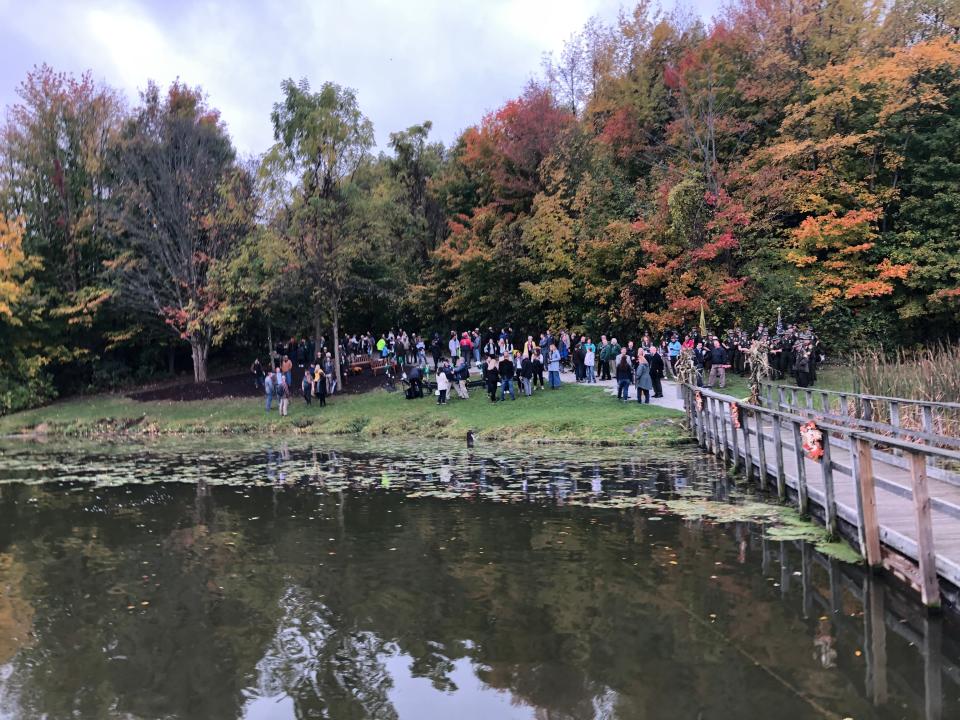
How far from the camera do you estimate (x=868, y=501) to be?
26.2 feet

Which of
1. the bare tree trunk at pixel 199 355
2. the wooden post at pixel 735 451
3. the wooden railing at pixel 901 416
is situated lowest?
the wooden post at pixel 735 451

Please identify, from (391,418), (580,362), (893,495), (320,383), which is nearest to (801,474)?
(893,495)

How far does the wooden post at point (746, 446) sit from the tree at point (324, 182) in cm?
1995

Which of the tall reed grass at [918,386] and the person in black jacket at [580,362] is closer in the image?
the tall reed grass at [918,386]

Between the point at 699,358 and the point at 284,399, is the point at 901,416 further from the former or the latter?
the point at 284,399

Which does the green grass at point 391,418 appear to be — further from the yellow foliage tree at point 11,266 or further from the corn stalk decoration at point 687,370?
the yellow foliage tree at point 11,266

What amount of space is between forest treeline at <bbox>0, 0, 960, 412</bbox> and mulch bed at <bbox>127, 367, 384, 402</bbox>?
197 cm

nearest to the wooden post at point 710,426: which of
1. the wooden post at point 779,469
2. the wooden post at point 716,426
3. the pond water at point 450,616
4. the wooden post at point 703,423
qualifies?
the wooden post at point 716,426

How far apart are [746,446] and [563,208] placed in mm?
28177

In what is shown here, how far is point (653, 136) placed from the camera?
41.4 metres

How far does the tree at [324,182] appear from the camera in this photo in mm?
29156

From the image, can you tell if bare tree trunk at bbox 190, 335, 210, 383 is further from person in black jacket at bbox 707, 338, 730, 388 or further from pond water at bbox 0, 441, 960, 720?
pond water at bbox 0, 441, 960, 720

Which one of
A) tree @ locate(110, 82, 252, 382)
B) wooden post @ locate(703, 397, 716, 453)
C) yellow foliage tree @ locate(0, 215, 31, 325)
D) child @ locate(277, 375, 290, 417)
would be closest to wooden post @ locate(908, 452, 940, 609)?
wooden post @ locate(703, 397, 716, 453)

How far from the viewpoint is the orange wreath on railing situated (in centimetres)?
958
